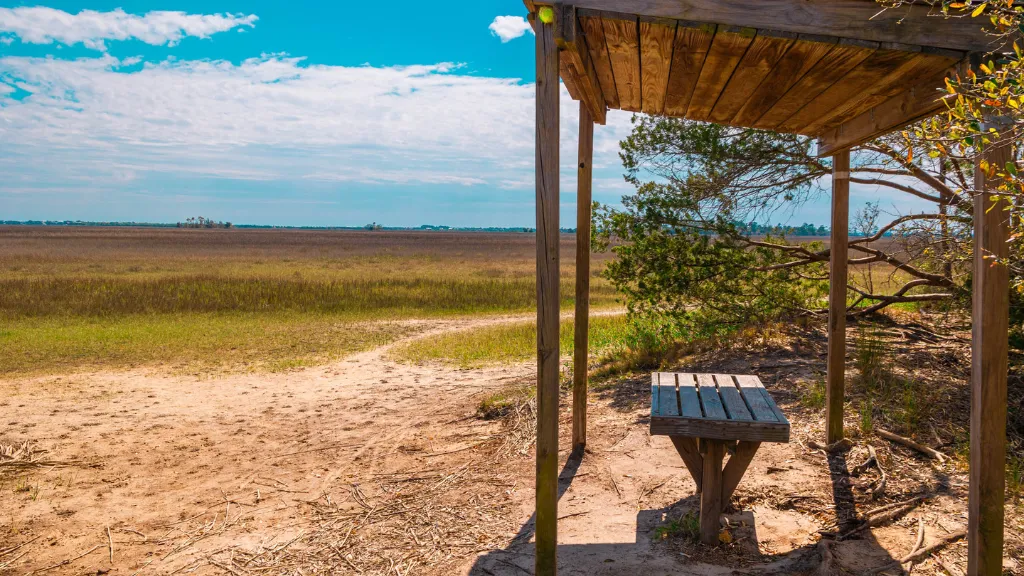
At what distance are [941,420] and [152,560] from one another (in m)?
5.83

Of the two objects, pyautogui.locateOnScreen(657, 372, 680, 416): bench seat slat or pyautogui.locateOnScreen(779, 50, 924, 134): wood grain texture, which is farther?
pyautogui.locateOnScreen(657, 372, 680, 416): bench seat slat

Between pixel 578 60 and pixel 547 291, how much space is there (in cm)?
136

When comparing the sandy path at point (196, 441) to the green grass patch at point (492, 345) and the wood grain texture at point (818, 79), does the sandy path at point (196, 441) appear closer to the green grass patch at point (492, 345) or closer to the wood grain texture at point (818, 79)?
the green grass patch at point (492, 345)

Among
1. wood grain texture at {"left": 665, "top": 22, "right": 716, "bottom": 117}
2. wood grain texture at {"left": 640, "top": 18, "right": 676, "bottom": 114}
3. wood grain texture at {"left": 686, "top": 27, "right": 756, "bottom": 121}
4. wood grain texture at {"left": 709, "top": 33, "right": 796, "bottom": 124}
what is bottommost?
wood grain texture at {"left": 709, "top": 33, "right": 796, "bottom": 124}

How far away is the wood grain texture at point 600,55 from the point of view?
329cm

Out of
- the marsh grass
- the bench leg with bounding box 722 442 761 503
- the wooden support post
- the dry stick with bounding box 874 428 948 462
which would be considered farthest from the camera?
the marsh grass

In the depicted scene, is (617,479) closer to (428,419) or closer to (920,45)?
(428,419)

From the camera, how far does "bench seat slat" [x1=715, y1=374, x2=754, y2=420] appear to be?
3525 millimetres

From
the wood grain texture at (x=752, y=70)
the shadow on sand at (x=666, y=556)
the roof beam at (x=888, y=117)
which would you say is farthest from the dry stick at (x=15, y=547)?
the roof beam at (x=888, y=117)

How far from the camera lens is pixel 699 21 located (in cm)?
307

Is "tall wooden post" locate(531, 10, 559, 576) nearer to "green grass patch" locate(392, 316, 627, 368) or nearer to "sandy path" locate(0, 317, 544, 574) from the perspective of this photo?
"sandy path" locate(0, 317, 544, 574)

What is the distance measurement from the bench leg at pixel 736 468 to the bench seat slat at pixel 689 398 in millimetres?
322

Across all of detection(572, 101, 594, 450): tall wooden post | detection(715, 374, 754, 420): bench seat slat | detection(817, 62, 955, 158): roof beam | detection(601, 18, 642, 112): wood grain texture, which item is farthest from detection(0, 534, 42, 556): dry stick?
detection(817, 62, 955, 158): roof beam

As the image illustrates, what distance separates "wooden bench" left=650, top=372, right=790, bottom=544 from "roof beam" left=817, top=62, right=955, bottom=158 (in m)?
1.75
